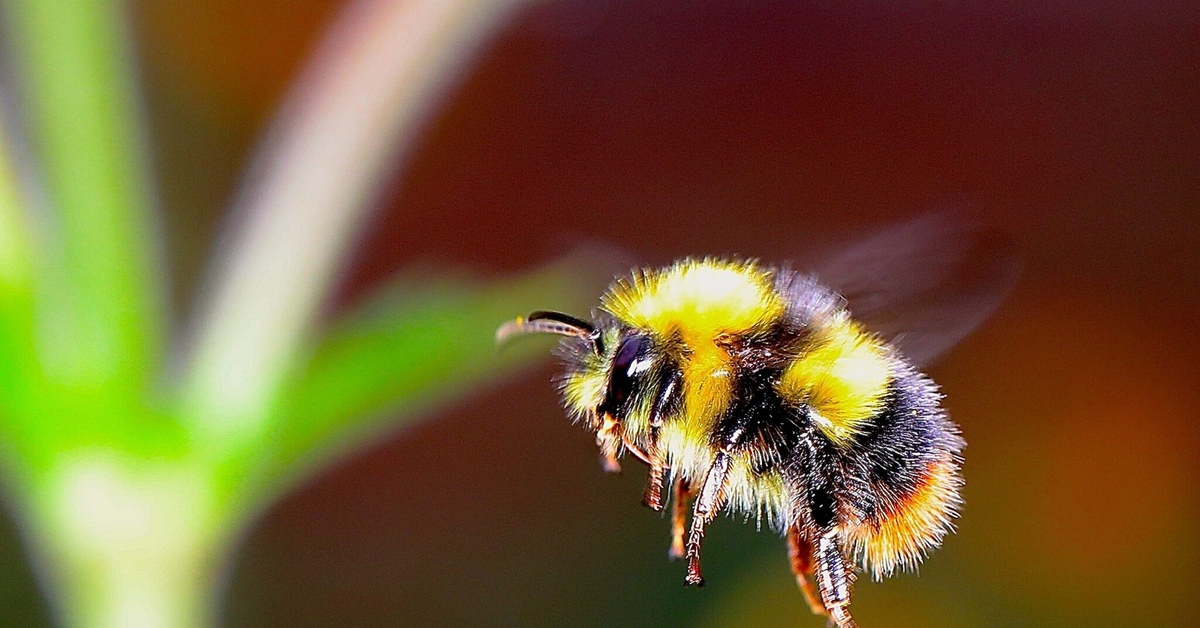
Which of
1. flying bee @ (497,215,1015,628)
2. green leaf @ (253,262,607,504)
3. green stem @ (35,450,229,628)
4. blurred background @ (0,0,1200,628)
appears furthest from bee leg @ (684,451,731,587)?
blurred background @ (0,0,1200,628)

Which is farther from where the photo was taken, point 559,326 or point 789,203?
point 789,203

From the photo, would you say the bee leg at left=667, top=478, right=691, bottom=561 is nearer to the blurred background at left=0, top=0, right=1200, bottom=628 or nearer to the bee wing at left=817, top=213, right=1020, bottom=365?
the bee wing at left=817, top=213, right=1020, bottom=365

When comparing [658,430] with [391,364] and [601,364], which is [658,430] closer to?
[601,364]

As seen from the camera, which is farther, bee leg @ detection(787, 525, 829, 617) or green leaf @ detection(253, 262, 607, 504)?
green leaf @ detection(253, 262, 607, 504)

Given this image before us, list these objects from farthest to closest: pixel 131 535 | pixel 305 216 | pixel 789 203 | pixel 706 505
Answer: pixel 789 203 < pixel 305 216 < pixel 131 535 < pixel 706 505

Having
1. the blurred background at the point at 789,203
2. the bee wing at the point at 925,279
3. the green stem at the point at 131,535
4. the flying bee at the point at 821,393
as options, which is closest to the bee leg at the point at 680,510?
the flying bee at the point at 821,393

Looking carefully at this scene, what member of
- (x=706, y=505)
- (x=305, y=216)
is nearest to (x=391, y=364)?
(x=305, y=216)
